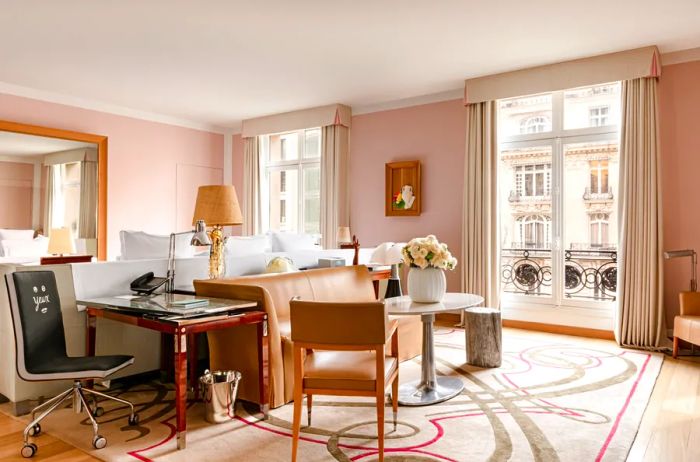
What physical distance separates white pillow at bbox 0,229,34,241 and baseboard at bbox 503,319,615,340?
249 inches

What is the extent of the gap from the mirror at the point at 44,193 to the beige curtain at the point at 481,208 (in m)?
4.92

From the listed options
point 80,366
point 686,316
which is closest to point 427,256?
point 80,366

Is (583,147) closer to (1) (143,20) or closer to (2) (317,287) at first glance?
(2) (317,287)

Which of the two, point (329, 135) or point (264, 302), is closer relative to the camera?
point (264, 302)

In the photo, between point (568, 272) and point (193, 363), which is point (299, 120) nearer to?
point (568, 272)

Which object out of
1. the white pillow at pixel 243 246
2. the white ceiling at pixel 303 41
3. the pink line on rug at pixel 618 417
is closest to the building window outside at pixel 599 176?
the white ceiling at pixel 303 41

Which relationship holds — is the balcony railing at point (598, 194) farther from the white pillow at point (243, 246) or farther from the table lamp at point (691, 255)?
the white pillow at point (243, 246)

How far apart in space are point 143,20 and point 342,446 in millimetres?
4079

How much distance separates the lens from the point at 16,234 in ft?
21.7

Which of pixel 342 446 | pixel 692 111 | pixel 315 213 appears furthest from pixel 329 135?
pixel 342 446

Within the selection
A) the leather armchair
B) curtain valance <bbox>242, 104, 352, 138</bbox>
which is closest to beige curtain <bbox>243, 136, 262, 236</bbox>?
curtain valance <bbox>242, 104, 352, 138</bbox>

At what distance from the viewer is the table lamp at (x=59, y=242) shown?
5730mm

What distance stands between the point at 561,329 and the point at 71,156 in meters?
6.94

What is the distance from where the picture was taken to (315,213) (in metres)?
8.30
